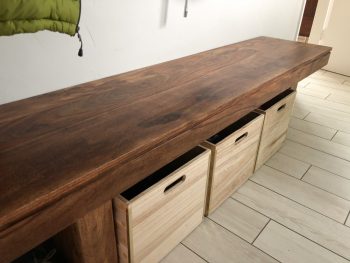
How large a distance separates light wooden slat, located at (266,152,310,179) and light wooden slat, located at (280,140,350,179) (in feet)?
0.16

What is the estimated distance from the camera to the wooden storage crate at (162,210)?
93 centimetres

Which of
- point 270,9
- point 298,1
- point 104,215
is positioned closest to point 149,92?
point 104,215

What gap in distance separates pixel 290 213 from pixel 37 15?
1.31 meters

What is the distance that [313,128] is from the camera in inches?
87.4

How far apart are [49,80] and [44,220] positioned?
0.61 m

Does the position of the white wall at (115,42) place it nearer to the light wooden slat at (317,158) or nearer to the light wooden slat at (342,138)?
the light wooden slat at (317,158)

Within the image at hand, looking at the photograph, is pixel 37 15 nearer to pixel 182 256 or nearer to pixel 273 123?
pixel 182 256

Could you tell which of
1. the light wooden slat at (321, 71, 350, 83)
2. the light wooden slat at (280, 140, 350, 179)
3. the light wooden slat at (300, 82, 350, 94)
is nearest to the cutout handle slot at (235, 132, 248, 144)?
the light wooden slat at (280, 140, 350, 179)

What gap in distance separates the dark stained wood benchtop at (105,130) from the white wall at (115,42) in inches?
2.0

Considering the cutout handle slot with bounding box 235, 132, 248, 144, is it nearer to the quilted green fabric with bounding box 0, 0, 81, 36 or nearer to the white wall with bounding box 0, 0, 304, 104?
the white wall with bounding box 0, 0, 304, 104

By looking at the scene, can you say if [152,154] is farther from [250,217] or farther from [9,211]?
[250,217]

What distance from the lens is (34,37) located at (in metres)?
1.00

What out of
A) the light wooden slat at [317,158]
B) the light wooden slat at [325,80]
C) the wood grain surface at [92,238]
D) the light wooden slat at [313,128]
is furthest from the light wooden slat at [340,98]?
the wood grain surface at [92,238]

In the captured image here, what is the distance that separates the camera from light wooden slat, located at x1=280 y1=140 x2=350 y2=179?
5.83 feet
